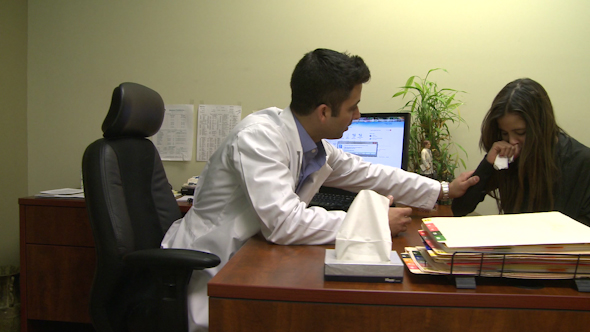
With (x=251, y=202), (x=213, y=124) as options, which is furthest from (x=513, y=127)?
(x=213, y=124)

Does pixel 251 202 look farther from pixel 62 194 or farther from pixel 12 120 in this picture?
pixel 12 120

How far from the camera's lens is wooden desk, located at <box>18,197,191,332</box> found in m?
1.87

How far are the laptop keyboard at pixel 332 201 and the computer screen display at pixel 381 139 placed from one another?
32 centimetres

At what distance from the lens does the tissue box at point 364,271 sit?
0.72 meters

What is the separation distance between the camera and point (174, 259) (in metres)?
1.04

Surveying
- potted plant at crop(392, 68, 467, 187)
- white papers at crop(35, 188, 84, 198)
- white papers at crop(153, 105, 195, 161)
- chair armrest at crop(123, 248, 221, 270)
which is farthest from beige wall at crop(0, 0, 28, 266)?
potted plant at crop(392, 68, 467, 187)

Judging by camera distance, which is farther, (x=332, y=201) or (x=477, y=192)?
(x=332, y=201)

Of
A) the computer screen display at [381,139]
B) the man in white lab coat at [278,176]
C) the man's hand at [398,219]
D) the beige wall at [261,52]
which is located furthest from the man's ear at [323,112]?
the beige wall at [261,52]

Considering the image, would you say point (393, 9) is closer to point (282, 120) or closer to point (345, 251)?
point (282, 120)

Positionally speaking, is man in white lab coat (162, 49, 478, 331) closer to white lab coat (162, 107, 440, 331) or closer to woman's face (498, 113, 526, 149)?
white lab coat (162, 107, 440, 331)

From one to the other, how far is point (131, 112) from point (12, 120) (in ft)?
5.17

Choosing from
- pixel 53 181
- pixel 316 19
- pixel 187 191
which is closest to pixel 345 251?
pixel 187 191

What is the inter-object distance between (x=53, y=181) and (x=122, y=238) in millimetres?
1648

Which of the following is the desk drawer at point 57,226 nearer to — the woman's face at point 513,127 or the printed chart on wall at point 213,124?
the printed chart on wall at point 213,124
